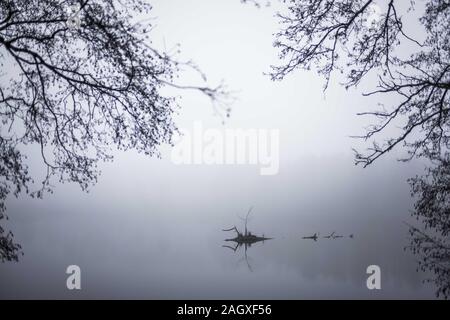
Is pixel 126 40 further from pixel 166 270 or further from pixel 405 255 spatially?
pixel 405 255

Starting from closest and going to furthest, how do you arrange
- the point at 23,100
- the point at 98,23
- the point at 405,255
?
1. the point at 98,23
2. the point at 23,100
3. the point at 405,255

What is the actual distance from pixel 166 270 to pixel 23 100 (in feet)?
170

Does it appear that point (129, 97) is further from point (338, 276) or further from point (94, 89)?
point (338, 276)

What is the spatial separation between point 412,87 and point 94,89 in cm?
629

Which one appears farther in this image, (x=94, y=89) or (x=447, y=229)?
(x=447, y=229)

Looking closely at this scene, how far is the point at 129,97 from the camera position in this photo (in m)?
6.35

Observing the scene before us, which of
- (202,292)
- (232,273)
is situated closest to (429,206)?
(202,292)

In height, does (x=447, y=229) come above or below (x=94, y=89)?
below

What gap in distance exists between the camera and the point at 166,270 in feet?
181

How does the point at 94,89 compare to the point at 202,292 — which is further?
the point at 202,292

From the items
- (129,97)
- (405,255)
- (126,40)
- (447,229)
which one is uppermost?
(126,40)

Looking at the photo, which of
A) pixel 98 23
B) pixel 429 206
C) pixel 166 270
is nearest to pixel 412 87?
pixel 429 206

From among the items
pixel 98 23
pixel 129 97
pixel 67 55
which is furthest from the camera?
pixel 67 55
